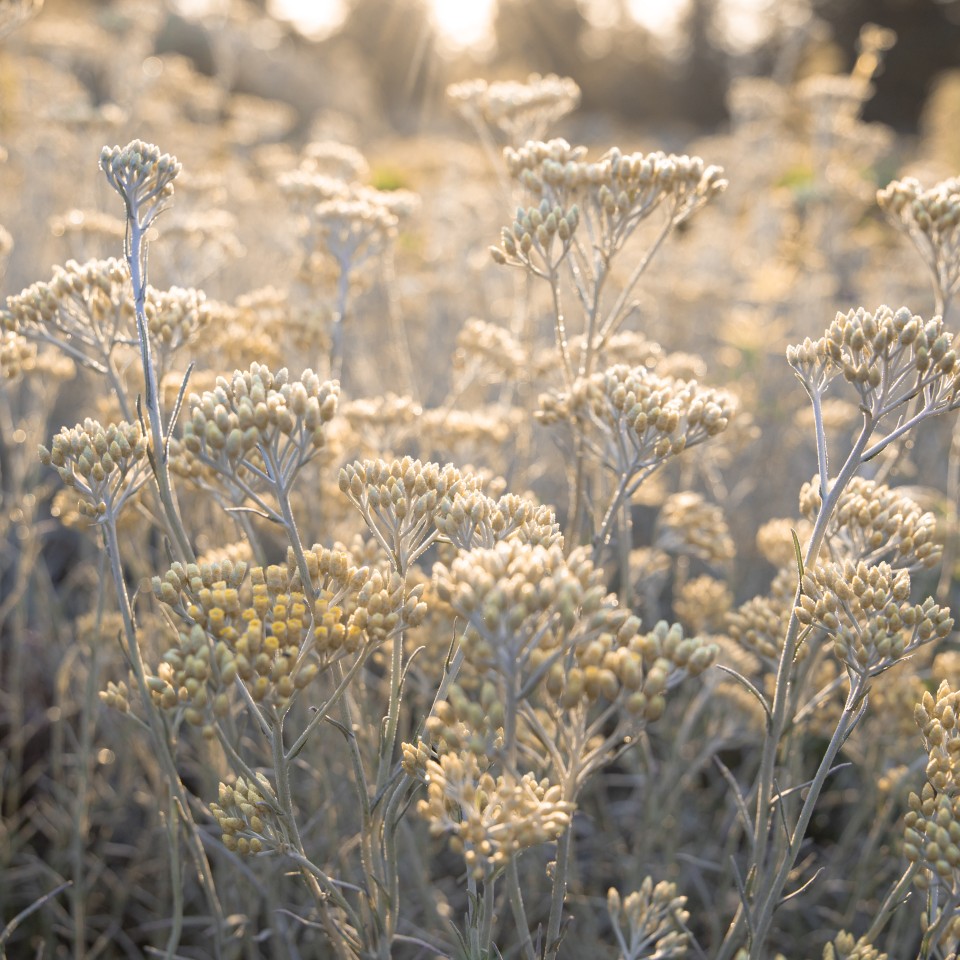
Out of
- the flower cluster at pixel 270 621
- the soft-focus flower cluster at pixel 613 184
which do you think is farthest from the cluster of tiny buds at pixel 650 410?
the flower cluster at pixel 270 621

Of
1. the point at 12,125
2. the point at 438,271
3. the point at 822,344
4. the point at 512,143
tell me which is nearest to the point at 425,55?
the point at 12,125

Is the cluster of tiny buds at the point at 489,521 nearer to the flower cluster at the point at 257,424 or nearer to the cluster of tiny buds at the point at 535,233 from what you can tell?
the flower cluster at the point at 257,424

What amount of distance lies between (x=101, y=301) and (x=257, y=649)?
1209 mm

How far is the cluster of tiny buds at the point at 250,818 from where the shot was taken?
5.77 ft

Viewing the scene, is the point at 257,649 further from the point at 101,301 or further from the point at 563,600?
the point at 101,301

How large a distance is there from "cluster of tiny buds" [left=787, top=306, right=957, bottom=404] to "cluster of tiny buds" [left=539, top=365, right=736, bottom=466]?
0.30 meters

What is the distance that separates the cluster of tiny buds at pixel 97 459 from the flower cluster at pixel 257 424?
23cm

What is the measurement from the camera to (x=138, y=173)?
2078 mm

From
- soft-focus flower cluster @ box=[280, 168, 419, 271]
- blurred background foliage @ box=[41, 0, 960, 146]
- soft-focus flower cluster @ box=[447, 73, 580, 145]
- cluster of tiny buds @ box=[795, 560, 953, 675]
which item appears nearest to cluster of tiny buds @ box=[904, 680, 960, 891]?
cluster of tiny buds @ box=[795, 560, 953, 675]

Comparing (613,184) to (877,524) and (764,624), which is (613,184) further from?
(764,624)

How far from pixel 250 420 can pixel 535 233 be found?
108 cm

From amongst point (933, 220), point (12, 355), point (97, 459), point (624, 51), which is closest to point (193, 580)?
point (97, 459)

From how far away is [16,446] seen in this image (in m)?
3.98

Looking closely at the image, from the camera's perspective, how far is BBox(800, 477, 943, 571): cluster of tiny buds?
2.25 m
